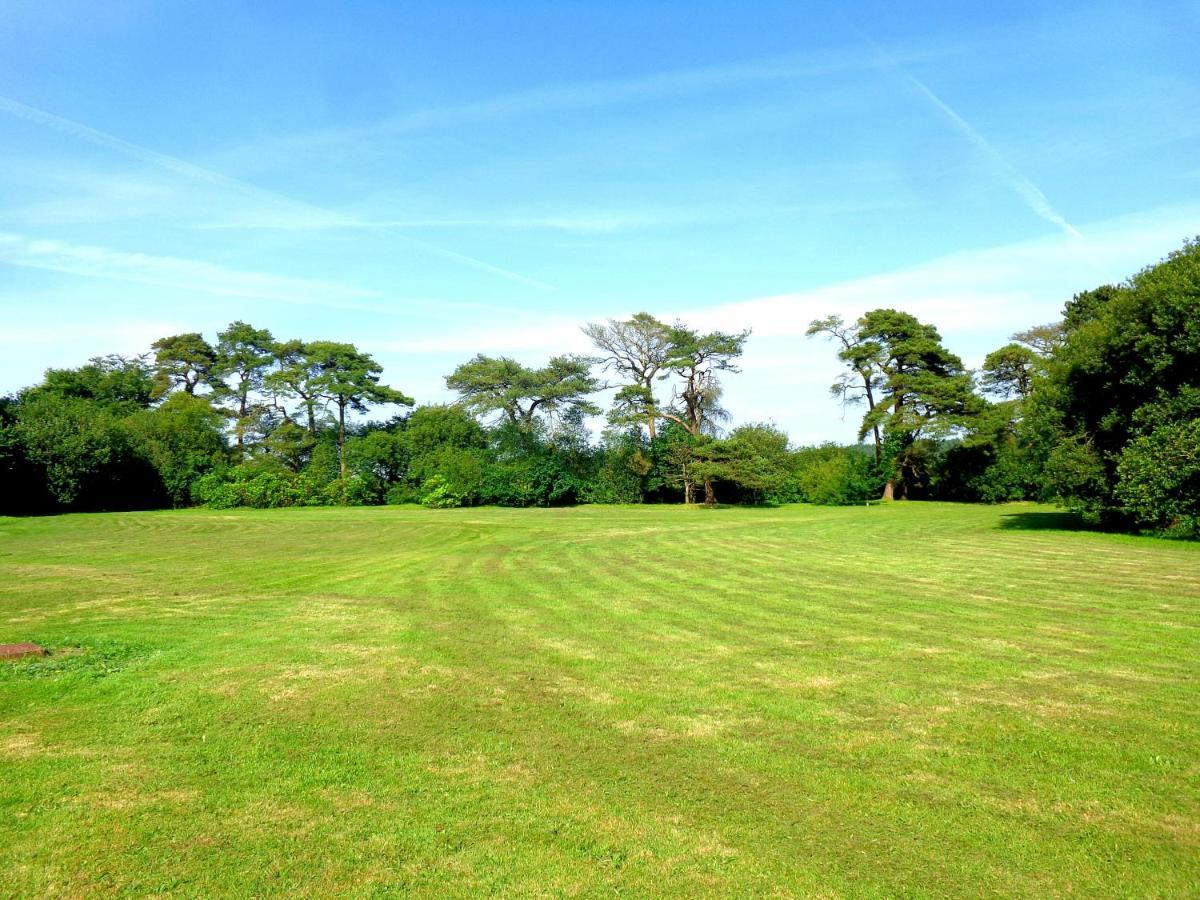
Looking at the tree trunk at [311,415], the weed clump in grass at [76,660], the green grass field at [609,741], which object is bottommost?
the weed clump in grass at [76,660]

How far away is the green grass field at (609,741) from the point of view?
3934mm

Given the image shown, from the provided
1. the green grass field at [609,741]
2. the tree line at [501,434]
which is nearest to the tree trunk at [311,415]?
the tree line at [501,434]

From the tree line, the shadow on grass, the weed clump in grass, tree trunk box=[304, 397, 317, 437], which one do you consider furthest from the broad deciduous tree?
the weed clump in grass

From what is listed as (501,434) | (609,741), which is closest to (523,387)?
(501,434)

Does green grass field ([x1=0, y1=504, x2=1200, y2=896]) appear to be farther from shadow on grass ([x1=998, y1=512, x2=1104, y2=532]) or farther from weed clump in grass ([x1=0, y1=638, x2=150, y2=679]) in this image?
shadow on grass ([x1=998, y1=512, x2=1104, y2=532])

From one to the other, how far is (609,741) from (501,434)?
166 feet

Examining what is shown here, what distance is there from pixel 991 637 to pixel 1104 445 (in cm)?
1945

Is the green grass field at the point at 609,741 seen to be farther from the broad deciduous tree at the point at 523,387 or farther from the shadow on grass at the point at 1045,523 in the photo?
the broad deciduous tree at the point at 523,387

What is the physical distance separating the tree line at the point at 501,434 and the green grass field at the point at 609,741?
91.8ft

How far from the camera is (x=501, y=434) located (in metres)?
55.7

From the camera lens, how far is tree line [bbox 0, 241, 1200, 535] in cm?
4581

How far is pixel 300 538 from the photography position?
25.5 metres

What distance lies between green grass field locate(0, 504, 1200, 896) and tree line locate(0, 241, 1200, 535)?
28.0 m

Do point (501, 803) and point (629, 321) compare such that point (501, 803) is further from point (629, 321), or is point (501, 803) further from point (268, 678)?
point (629, 321)
